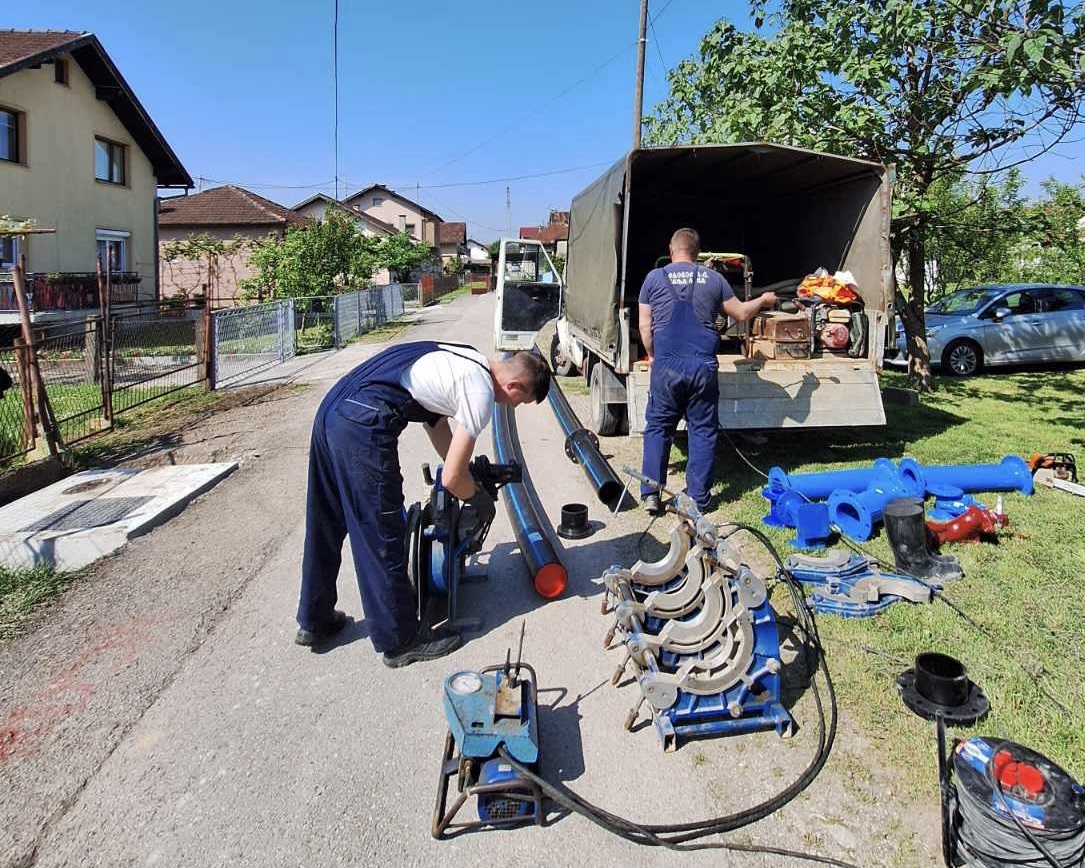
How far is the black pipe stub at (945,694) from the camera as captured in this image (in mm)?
3037

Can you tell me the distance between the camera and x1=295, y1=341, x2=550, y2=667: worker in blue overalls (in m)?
3.37

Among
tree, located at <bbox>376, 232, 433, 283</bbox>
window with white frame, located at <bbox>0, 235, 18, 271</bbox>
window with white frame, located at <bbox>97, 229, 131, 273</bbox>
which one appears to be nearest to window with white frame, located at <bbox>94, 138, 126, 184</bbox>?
window with white frame, located at <bbox>97, 229, 131, 273</bbox>

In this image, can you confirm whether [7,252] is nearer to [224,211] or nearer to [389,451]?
[224,211]

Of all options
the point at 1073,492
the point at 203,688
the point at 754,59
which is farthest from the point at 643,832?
the point at 754,59

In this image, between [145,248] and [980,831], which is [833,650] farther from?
[145,248]

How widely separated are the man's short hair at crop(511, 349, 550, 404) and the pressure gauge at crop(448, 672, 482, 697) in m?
1.34

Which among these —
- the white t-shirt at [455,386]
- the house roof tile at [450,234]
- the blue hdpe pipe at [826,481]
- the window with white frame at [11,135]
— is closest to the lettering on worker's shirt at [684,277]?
the blue hdpe pipe at [826,481]

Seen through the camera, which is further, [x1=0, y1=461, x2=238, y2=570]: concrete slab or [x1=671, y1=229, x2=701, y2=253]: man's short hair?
[x1=671, y1=229, x2=701, y2=253]: man's short hair

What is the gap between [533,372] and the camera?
3.49 m

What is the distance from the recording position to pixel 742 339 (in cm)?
755

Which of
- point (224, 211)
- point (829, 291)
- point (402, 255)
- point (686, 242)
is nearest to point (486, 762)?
point (686, 242)

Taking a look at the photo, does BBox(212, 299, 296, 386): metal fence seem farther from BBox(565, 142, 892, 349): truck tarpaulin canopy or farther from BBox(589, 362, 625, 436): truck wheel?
BBox(589, 362, 625, 436): truck wheel

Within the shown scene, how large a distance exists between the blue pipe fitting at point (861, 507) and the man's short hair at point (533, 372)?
2475 mm

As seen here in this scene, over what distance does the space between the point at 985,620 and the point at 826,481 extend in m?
1.76
